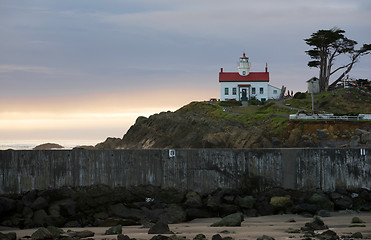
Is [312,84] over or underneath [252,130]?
over

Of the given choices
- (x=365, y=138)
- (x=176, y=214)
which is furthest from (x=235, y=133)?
(x=176, y=214)

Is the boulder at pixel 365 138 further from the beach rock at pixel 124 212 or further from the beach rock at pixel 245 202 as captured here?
the beach rock at pixel 124 212

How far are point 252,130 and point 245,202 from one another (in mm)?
28671

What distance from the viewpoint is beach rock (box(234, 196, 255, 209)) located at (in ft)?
72.6

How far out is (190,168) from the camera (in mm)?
23672

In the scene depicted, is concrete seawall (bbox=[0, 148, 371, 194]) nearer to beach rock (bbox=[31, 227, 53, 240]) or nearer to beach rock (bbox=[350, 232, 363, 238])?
beach rock (bbox=[31, 227, 53, 240])

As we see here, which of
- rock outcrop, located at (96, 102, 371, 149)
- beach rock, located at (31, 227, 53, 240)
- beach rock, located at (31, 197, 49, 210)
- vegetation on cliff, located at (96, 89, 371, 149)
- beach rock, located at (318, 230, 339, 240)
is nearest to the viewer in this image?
beach rock, located at (318, 230, 339, 240)

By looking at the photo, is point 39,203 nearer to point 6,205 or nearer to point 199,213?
point 6,205

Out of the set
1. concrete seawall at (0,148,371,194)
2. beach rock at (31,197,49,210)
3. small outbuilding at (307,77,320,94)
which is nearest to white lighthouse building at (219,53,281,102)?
small outbuilding at (307,77,320,94)

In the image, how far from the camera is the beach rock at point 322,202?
22516mm

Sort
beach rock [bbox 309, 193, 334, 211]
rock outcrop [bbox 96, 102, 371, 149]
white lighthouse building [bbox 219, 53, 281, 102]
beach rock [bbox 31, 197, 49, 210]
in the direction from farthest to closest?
white lighthouse building [bbox 219, 53, 281, 102] < rock outcrop [bbox 96, 102, 371, 149] < beach rock [bbox 309, 193, 334, 211] < beach rock [bbox 31, 197, 49, 210]

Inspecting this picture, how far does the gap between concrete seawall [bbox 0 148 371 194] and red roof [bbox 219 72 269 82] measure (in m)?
61.7

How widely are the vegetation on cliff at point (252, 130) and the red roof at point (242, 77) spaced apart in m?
21.9

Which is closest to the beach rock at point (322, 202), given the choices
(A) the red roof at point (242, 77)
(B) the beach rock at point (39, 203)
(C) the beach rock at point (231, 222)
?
(C) the beach rock at point (231, 222)
